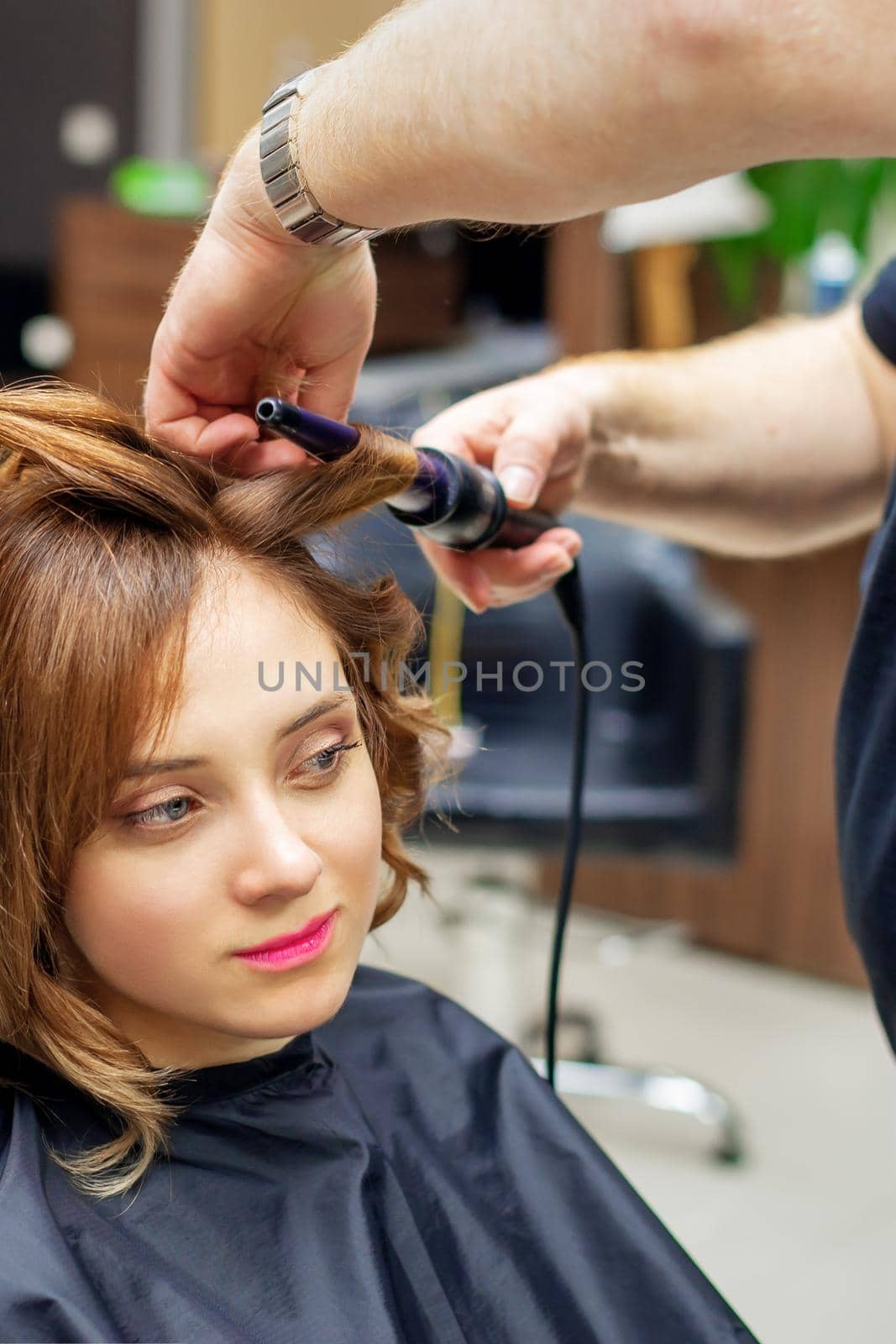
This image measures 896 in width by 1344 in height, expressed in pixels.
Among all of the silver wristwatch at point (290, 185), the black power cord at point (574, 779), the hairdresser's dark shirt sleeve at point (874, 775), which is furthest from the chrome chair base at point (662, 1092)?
the silver wristwatch at point (290, 185)

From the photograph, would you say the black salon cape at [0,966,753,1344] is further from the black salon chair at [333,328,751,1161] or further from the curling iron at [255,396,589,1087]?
the black salon chair at [333,328,751,1161]

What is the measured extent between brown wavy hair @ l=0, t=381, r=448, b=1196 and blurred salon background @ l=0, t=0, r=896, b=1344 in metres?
0.96

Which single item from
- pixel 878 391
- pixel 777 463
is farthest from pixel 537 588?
pixel 878 391

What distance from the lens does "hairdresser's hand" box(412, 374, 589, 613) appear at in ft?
3.13

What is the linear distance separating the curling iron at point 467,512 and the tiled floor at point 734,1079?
0.49 meters

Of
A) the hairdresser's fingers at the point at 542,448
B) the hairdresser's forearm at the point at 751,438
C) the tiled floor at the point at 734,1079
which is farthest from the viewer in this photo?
the tiled floor at the point at 734,1079

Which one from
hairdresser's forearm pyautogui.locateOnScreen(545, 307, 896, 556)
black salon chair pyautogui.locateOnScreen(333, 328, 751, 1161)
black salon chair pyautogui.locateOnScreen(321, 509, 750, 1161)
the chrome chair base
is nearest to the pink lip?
hairdresser's forearm pyautogui.locateOnScreen(545, 307, 896, 556)

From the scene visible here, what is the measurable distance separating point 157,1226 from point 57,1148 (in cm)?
8

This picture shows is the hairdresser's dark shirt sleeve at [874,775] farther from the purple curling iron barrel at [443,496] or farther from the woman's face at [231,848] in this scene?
the woman's face at [231,848]

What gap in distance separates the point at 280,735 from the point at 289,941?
13cm

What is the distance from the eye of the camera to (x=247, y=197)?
0.76 metres

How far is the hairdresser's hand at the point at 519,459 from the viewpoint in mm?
955

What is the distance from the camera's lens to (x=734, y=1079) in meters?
2.34

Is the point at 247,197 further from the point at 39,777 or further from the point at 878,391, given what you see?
the point at 878,391
